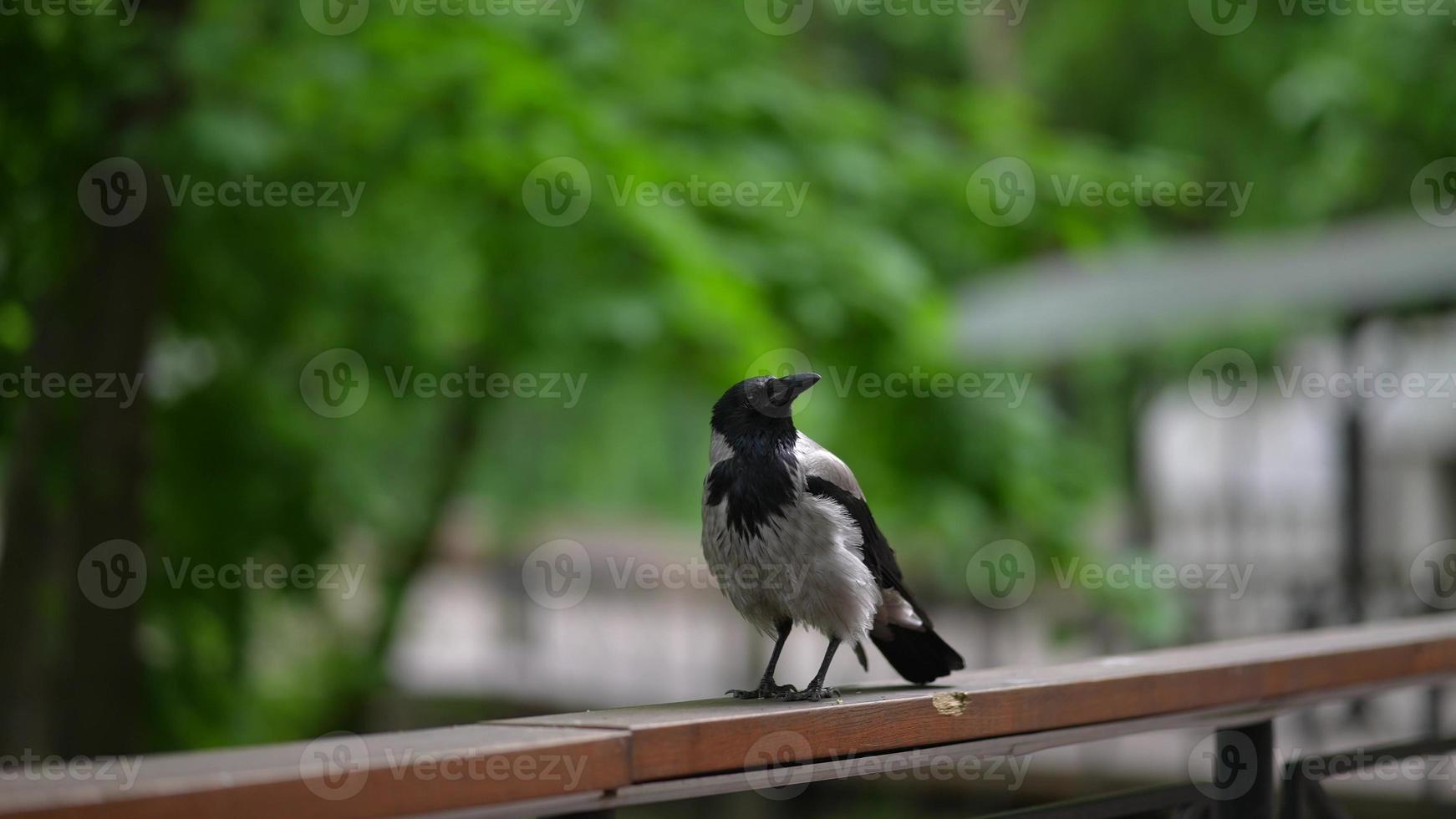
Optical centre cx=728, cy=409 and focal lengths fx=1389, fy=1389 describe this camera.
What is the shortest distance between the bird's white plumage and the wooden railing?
163 mm

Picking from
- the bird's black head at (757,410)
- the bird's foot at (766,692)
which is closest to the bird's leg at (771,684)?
the bird's foot at (766,692)

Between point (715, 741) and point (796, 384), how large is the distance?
77 cm

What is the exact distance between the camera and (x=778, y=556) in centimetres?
245

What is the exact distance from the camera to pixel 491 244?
19.8ft

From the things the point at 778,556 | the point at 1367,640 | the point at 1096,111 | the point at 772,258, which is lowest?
the point at 1367,640

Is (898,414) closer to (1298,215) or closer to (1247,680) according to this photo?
(1247,680)

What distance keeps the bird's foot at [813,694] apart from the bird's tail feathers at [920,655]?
211 mm

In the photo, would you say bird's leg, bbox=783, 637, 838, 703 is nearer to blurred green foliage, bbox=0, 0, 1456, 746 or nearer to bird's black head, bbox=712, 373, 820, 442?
bird's black head, bbox=712, 373, 820, 442

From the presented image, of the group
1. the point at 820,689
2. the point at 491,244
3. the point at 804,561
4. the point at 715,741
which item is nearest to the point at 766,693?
the point at 820,689

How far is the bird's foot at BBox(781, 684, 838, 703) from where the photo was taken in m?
2.38

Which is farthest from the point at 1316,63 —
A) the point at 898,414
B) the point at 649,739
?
the point at 649,739

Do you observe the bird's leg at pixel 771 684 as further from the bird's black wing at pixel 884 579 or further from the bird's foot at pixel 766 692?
the bird's black wing at pixel 884 579

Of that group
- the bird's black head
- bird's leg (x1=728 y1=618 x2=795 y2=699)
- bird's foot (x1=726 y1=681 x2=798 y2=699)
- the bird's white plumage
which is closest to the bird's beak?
the bird's black head

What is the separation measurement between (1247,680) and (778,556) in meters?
0.88
